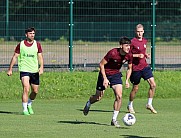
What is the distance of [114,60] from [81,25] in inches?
402

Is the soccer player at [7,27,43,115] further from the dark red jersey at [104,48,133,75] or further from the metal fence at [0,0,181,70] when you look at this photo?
the metal fence at [0,0,181,70]

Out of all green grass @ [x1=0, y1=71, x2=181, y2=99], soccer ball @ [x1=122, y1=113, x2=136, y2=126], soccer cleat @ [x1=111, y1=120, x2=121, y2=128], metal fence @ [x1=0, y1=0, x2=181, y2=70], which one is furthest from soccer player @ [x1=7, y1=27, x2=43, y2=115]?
metal fence @ [x1=0, y1=0, x2=181, y2=70]

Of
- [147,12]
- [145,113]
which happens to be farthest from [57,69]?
[145,113]

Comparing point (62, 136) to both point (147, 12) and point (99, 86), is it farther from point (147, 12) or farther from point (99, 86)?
point (147, 12)

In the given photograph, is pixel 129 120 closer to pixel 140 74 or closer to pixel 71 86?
pixel 140 74

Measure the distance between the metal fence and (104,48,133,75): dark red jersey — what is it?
909cm

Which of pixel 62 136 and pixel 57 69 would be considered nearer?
pixel 62 136

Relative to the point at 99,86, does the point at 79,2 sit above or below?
above

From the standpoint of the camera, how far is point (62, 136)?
482 inches

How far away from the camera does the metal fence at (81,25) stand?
24078 millimetres

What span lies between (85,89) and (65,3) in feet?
12.2

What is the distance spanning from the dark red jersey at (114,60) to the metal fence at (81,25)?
909cm

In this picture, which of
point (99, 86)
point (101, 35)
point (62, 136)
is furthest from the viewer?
point (101, 35)

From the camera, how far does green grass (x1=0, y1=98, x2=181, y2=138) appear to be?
12.7m
